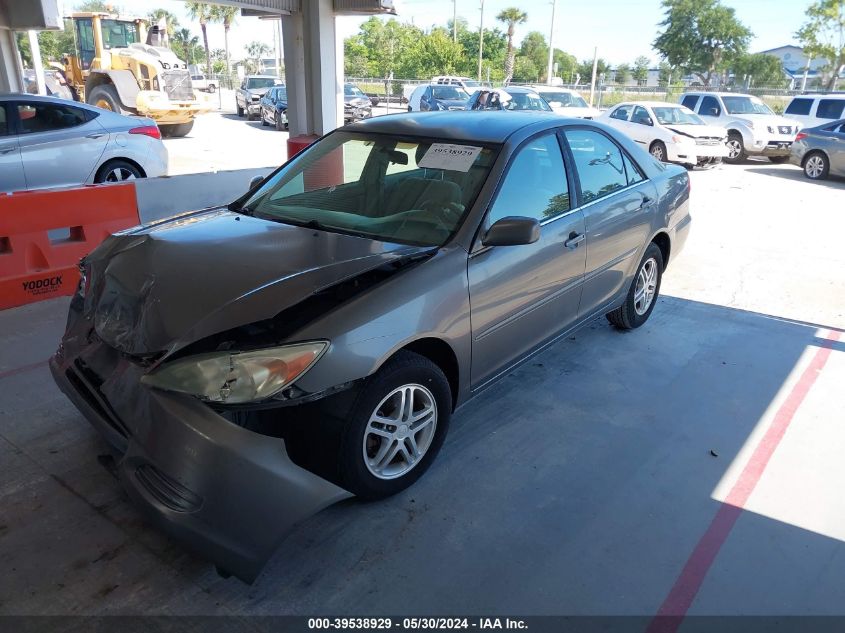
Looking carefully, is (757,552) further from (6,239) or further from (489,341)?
(6,239)

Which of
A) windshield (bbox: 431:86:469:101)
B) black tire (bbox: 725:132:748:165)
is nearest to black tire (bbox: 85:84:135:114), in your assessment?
windshield (bbox: 431:86:469:101)

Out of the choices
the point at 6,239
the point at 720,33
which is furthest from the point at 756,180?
the point at 720,33

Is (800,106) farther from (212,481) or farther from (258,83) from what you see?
(258,83)

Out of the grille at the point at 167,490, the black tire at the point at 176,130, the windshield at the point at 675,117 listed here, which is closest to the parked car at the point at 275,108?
the black tire at the point at 176,130

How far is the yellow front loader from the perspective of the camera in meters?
18.1

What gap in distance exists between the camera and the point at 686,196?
5.34m

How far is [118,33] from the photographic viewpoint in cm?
1977

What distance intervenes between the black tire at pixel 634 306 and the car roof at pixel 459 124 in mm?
1438

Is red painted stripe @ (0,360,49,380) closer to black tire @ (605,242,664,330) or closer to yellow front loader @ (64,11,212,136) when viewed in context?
black tire @ (605,242,664,330)

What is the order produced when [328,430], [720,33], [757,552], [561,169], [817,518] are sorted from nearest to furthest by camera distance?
[328,430]
[757,552]
[817,518]
[561,169]
[720,33]

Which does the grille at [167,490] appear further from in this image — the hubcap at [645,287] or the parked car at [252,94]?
the parked car at [252,94]

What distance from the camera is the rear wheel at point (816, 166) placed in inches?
541

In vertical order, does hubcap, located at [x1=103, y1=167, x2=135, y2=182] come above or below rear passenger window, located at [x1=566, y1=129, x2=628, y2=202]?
below

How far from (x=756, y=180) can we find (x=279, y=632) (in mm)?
14478
